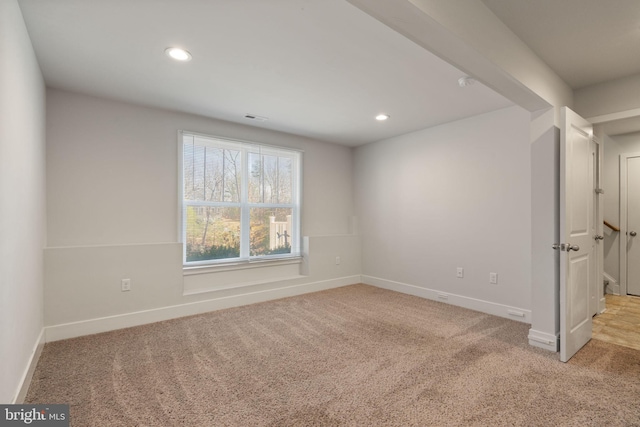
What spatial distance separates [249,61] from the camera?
2.43 meters

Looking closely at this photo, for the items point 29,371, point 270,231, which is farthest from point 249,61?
point 29,371

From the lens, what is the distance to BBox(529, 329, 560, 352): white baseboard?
8.32 ft

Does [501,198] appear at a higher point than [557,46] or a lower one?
lower

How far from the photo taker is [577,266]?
2539mm

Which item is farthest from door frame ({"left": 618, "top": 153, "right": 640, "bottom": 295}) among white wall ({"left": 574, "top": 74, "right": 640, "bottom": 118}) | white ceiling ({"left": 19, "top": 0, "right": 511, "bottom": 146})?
white ceiling ({"left": 19, "top": 0, "right": 511, "bottom": 146})

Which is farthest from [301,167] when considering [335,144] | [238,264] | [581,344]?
[581,344]

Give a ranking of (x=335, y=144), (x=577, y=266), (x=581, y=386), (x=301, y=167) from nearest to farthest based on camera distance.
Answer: (x=581, y=386) → (x=577, y=266) → (x=301, y=167) → (x=335, y=144)

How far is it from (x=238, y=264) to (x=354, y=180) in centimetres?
249

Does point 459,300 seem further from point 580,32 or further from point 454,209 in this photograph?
point 580,32

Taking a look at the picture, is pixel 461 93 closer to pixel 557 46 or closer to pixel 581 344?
pixel 557 46

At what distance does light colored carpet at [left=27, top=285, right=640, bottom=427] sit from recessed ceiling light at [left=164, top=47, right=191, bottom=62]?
7.77 feet

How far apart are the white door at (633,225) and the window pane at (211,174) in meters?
5.37

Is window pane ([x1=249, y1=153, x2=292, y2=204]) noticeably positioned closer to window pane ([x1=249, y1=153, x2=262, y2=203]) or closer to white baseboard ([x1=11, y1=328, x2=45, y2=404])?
window pane ([x1=249, y1=153, x2=262, y2=203])

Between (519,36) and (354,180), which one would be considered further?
(354,180)
